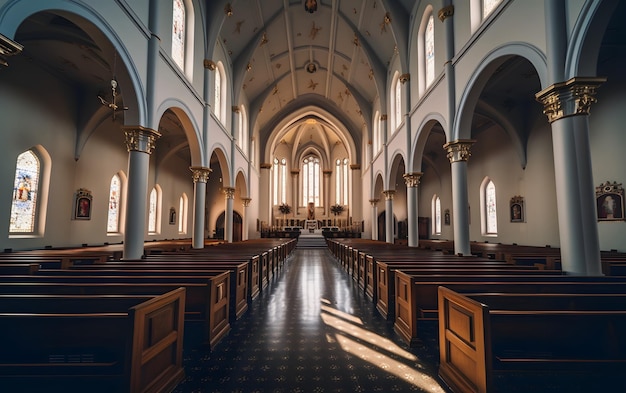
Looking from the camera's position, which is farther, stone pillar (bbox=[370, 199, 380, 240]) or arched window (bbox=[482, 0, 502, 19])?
stone pillar (bbox=[370, 199, 380, 240])

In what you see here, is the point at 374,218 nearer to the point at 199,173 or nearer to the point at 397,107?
the point at 397,107

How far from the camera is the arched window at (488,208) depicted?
15281 millimetres

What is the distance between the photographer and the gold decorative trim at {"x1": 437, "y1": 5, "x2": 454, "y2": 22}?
8955 mm

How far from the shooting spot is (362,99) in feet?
68.4

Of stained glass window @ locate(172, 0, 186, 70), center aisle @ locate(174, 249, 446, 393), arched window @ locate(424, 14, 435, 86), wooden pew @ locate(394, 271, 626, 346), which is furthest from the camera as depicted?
arched window @ locate(424, 14, 435, 86)

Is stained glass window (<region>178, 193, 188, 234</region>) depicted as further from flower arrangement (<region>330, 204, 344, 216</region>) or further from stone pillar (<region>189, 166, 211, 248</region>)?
flower arrangement (<region>330, 204, 344, 216</region>)

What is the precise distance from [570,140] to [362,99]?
657 inches

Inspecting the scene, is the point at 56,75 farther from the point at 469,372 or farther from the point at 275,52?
the point at 469,372

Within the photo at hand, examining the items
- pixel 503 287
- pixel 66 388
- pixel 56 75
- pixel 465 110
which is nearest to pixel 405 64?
pixel 465 110

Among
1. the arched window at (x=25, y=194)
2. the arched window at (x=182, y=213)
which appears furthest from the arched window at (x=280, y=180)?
the arched window at (x=25, y=194)

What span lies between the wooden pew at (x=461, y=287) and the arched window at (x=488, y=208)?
39.4ft

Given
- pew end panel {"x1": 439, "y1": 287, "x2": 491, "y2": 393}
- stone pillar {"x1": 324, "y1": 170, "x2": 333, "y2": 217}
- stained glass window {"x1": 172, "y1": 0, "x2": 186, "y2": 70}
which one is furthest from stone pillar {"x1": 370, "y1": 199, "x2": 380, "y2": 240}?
pew end panel {"x1": 439, "y1": 287, "x2": 491, "y2": 393}

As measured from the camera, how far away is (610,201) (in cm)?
890

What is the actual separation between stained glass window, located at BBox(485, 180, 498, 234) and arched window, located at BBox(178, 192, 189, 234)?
17.7 m
